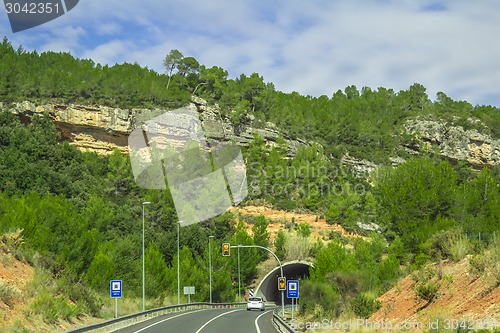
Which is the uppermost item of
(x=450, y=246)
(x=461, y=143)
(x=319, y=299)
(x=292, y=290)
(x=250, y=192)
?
(x=461, y=143)

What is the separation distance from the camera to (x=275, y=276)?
89562 mm

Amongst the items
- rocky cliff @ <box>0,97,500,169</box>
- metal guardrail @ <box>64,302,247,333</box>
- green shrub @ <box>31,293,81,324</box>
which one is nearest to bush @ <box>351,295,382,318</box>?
metal guardrail @ <box>64,302,247,333</box>

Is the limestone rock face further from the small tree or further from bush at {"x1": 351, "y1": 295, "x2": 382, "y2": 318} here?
bush at {"x1": 351, "y1": 295, "x2": 382, "y2": 318}

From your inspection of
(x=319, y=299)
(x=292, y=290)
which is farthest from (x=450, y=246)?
(x=319, y=299)

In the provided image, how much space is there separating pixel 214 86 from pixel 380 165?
40868 millimetres

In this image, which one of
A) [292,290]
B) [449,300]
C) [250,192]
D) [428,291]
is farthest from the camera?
[250,192]

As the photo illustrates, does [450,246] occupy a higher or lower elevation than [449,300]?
higher

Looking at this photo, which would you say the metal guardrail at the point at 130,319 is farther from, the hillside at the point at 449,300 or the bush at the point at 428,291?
the bush at the point at 428,291

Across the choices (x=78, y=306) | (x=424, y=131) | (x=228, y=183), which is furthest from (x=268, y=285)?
(x=424, y=131)

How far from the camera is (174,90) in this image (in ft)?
403

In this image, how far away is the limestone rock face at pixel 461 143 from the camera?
141250 mm

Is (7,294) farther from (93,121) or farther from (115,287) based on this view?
(93,121)

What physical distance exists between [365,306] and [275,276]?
64.9 metres

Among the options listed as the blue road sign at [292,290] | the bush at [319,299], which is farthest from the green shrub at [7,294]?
the bush at [319,299]
